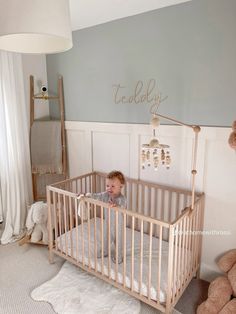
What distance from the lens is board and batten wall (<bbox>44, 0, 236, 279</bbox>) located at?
1.84m

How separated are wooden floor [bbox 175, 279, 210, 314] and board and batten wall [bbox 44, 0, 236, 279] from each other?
0.11 meters

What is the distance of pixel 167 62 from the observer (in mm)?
2055

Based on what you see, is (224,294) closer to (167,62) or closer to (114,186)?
(114,186)

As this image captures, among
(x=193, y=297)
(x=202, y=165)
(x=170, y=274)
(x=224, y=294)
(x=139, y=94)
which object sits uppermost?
(x=139, y=94)

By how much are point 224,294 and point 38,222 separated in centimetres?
179

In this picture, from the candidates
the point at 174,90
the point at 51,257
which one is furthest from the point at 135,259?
the point at 174,90

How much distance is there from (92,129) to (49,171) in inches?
29.4

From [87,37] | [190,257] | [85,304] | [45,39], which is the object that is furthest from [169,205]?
[87,37]

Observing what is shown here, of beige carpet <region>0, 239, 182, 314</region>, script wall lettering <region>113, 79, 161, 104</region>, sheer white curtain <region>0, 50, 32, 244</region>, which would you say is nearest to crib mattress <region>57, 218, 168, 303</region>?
beige carpet <region>0, 239, 182, 314</region>

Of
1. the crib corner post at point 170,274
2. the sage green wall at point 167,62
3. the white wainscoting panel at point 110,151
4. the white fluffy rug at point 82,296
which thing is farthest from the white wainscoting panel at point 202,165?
the white fluffy rug at point 82,296

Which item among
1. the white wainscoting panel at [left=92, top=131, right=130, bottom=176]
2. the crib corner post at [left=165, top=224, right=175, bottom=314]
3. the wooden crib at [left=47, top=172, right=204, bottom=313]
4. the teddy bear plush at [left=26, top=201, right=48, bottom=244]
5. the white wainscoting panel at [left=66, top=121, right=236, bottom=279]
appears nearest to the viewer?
the crib corner post at [left=165, top=224, right=175, bottom=314]

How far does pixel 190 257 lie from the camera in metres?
1.92

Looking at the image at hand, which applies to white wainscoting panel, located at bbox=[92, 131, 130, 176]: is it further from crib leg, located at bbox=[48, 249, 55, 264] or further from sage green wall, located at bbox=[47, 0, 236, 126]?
crib leg, located at bbox=[48, 249, 55, 264]

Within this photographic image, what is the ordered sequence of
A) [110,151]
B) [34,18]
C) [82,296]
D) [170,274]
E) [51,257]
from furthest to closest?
[110,151]
[51,257]
[82,296]
[170,274]
[34,18]
